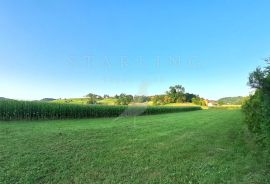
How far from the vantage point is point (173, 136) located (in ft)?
39.0

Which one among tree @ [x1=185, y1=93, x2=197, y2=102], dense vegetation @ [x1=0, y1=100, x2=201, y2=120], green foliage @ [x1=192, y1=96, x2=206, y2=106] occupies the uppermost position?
tree @ [x1=185, y1=93, x2=197, y2=102]

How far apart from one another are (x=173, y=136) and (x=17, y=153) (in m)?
6.27

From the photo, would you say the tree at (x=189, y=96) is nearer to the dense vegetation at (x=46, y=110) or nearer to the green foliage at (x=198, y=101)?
the green foliage at (x=198, y=101)

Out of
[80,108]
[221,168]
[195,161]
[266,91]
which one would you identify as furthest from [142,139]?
[80,108]

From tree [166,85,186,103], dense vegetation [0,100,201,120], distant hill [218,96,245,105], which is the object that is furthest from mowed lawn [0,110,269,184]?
tree [166,85,186,103]

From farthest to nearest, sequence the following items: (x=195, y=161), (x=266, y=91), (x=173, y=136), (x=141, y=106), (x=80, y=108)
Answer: (x=80, y=108)
(x=141, y=106)
(x=173, y=136)
(x=195, y=161)
(x=266, y=91)

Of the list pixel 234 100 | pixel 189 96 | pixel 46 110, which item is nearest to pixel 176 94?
pixel 189 96

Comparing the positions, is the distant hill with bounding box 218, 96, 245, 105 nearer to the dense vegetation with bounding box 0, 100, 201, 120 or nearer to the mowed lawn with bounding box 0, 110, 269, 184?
the dense vegetation with bounding box 0, 100, 201, 120

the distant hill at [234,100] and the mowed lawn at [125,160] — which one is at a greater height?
the distant hill at [234,100]

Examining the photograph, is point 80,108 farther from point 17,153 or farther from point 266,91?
point 266,91

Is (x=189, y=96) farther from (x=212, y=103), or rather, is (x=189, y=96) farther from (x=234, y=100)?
(x=234, y=100)

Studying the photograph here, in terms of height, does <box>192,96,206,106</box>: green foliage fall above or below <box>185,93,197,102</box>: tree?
below

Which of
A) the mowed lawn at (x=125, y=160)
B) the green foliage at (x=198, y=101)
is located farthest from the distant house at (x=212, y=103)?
the mowed lawn at (x=125, y=160)

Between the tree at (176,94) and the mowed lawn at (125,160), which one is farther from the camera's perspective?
the tree at (176,94)
